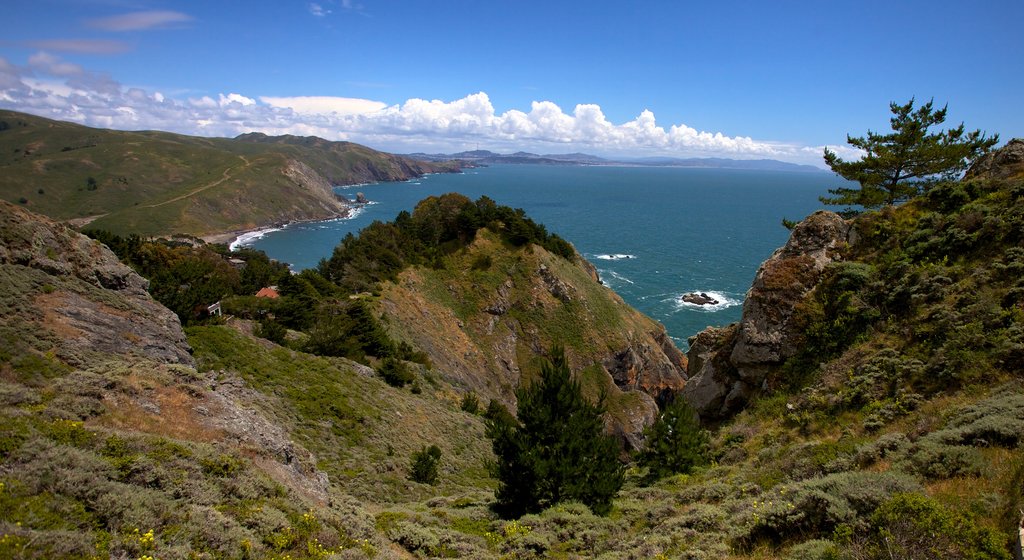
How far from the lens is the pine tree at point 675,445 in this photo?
775 inches

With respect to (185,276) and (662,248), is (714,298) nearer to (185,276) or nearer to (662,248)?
(662,248)

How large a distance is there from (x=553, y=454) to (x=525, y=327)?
42.8m

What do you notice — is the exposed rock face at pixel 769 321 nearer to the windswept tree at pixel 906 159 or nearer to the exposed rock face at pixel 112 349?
the windswept tree at pixel 906 159

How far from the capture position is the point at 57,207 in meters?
161

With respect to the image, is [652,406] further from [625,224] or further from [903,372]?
[625,224]

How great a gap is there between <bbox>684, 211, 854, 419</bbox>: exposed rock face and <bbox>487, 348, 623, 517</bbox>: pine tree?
10.7 m

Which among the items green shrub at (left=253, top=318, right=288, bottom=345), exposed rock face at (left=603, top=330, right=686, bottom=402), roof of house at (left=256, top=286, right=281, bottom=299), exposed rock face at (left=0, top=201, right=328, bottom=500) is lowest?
exposed rock face at (left=603, top=330, right=686, bottom=402)

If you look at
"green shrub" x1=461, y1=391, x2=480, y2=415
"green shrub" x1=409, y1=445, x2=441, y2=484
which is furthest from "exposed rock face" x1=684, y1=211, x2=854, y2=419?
"green shrub" x1=461, y1=391, x2=480, y2=415

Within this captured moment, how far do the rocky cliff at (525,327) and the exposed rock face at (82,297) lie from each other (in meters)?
26.2

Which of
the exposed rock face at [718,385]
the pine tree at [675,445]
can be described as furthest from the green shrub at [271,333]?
the exposed rock face at [718,385]

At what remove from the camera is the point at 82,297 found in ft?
64.4

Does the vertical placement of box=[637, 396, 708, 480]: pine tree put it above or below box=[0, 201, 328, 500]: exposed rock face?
below

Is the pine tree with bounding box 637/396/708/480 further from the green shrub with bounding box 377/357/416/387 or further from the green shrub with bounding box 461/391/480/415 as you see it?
the green shrub with bounding box 377/357/416/387

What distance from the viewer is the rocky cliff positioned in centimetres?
5228
